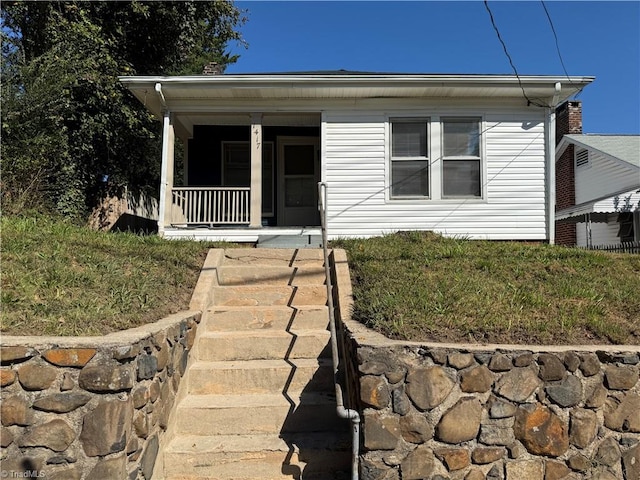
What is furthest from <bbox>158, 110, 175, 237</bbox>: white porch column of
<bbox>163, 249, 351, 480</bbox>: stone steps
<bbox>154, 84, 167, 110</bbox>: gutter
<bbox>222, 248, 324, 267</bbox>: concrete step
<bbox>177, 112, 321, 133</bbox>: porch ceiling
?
<bbox>163, 249, 351, 480</bbox>: stone steps

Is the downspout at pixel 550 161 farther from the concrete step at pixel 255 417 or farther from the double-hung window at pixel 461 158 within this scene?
the concrete step at pixel 255 417

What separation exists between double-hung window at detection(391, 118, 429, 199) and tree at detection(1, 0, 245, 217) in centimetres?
623

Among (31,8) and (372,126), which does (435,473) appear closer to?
(372,126)

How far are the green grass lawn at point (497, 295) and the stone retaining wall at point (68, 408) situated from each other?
165 centimetres

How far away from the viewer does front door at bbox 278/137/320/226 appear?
400 inches

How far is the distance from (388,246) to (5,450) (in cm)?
439

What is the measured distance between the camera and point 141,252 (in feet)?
15.6

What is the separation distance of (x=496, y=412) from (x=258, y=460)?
1.51 meters

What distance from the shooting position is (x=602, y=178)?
567 inches

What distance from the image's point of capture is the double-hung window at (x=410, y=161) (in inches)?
326

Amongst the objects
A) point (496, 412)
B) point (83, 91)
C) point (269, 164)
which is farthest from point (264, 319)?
A: point (83, 91)

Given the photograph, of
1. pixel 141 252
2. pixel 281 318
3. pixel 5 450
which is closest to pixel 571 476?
pixel 281 318

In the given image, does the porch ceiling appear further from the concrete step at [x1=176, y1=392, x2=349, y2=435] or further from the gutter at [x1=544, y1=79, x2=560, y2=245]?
the concrete step at [x1=176, y1=392, x2=349, y2=435]

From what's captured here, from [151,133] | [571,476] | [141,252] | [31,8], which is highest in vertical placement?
[31,8]
